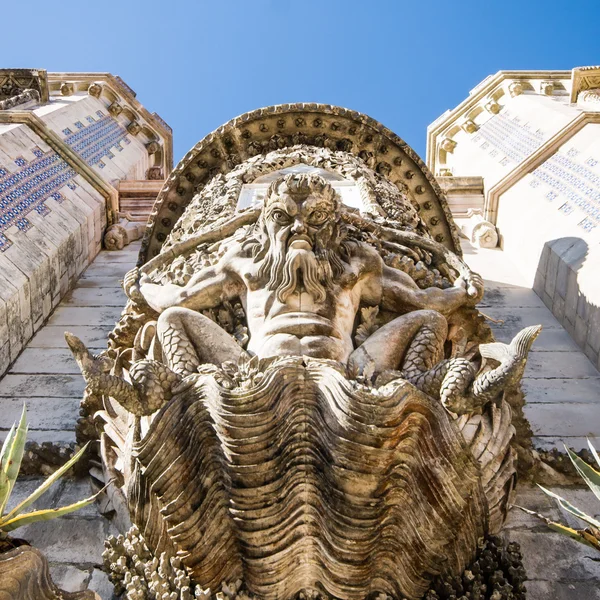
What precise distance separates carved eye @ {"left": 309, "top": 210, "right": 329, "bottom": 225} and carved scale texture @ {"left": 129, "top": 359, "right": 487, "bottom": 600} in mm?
1453

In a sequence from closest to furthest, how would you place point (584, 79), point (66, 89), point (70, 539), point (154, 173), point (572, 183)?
1. point (70, 539)
2. point (572, 183)
3. point (584, 79)
4. point (66, 89)
5. point (154, 173)

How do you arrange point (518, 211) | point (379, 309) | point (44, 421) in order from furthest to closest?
point (518, 211) → point (44, 421) → point (379, 309)

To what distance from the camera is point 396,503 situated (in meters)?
3.46

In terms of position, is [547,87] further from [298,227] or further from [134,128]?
[298,227]

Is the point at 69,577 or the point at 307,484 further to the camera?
the point at 69,577

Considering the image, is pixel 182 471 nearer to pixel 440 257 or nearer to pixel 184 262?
pixel 184 262

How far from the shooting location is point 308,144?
954 cm

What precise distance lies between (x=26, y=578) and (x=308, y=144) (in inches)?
289

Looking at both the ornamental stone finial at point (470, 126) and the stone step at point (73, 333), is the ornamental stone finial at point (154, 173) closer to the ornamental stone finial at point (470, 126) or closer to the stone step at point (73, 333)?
the ornamental stone finial at point (470, 126)

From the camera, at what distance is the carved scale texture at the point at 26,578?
2.96 metres

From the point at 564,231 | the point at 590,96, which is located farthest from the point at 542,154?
the point at 590,96

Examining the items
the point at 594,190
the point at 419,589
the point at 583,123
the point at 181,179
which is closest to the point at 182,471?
the point at 419,589

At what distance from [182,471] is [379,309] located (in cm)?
197

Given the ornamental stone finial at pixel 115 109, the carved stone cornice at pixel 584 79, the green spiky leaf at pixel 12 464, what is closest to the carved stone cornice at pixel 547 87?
the carved stone cornice at pixel 584 79
